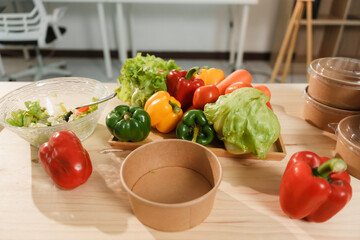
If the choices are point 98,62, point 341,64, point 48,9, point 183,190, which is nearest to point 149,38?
point 98,62

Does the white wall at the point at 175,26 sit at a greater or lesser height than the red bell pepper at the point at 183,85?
lesser

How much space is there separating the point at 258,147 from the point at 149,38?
2.94 metres

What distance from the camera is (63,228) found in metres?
0.57

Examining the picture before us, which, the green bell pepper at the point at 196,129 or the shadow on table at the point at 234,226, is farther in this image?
the green bell pepper at the point at 196,129

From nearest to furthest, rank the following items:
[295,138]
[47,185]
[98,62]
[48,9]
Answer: [47,185] → [295,138] → [48,9] → [98,62]

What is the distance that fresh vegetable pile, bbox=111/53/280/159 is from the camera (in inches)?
27.9

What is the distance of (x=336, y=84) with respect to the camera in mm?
812

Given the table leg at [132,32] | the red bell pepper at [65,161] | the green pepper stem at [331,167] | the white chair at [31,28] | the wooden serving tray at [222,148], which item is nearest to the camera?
the green pepper stem at [331,167]

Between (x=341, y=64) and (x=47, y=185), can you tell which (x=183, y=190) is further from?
(x=341, y=64)

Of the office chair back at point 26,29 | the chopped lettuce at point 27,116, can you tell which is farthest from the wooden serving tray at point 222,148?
the office chair back at point 26,29

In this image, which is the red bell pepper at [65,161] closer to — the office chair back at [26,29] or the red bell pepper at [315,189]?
the red bell pepper at [315,189]

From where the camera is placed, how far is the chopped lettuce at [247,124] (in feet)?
2.29

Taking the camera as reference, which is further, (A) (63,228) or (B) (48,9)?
(B) (48,9)

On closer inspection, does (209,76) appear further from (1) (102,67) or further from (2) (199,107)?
(1) (102,67)
